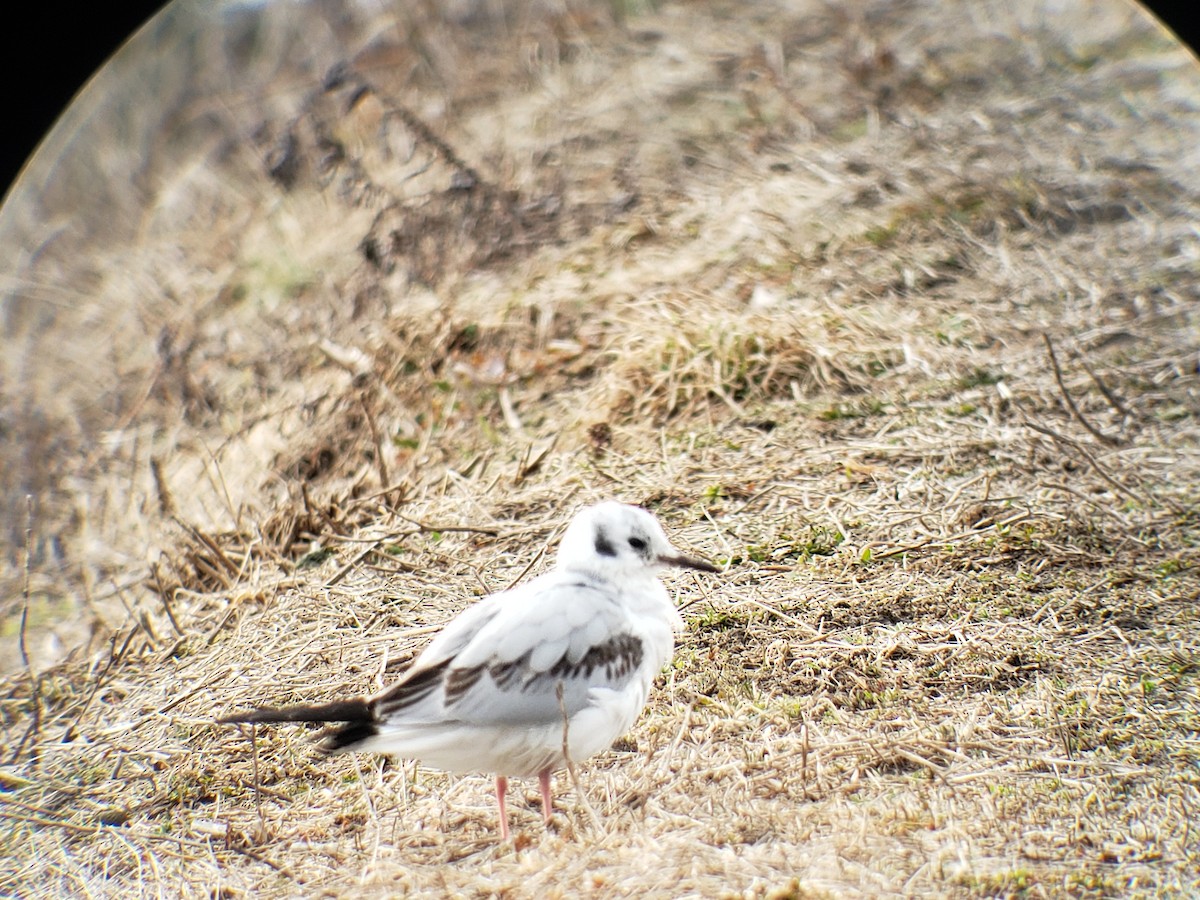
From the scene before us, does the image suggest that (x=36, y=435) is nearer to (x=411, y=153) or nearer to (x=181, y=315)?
(x=181, y=315)

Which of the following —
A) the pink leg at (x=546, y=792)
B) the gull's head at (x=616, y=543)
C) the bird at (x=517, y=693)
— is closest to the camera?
the bird at (x=517, y=693)

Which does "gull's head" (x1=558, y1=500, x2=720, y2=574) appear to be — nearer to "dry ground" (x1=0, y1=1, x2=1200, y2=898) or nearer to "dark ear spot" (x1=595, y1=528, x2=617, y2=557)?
"dark ear spot" (x1=595, y1=528, x2=617, y2=557)

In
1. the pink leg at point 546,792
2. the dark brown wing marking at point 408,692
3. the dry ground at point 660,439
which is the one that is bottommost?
the dry ground at point 660,439

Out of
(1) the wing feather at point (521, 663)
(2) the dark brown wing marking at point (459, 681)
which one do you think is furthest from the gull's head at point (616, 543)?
(2) the dark brown wing marking at point (459, 681)

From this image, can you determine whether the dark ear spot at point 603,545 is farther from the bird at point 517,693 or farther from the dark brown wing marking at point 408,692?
the dark brown wing marking at point 408,692

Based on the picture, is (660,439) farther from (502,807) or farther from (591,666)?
(502,807)

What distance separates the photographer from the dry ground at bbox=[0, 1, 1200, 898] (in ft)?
10.7

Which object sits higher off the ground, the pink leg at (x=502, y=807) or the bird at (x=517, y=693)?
the bird at (x=517, y=693)

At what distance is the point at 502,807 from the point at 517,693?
337 millimetres

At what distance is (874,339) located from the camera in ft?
19.1

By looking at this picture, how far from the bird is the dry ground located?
259 mm

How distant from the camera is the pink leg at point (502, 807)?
3.15 m

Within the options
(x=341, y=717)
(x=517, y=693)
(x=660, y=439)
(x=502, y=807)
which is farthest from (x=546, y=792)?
(x=660, y=439)

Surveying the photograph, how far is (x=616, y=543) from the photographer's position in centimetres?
347
